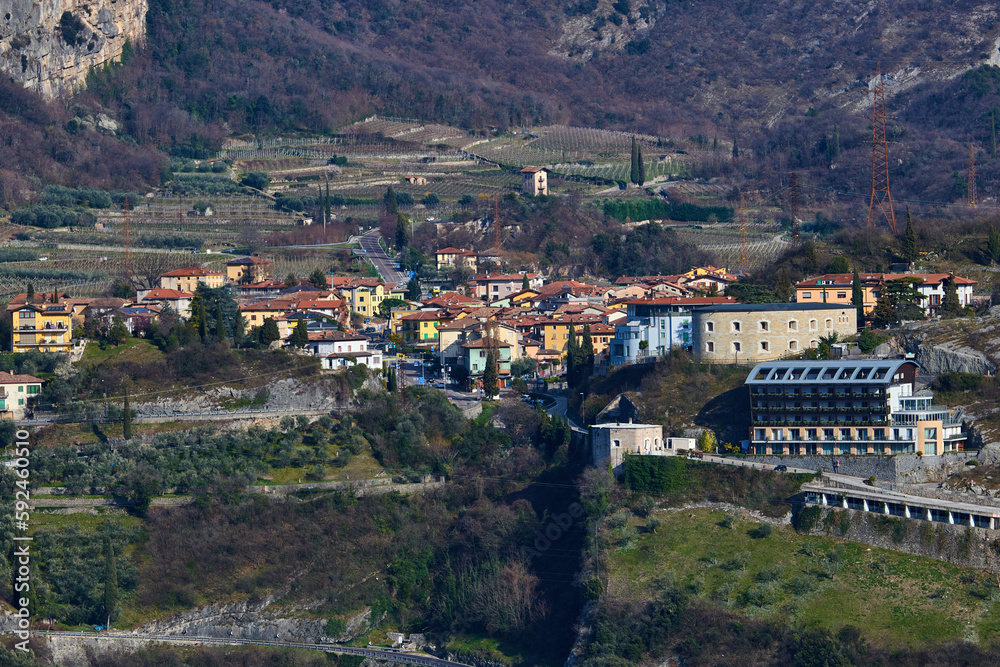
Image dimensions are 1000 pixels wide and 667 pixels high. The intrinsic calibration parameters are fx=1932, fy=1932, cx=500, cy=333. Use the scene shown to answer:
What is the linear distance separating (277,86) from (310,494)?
9984cm

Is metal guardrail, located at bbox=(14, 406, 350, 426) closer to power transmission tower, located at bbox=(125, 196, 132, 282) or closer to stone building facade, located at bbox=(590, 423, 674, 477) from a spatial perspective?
stone building facade, located at bbox=(590, 423, 674, 477)

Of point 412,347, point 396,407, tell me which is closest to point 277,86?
point 412,347

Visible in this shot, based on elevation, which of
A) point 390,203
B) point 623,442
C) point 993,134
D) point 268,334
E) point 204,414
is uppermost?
point 993,134

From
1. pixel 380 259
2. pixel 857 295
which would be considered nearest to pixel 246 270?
pixel 380 259

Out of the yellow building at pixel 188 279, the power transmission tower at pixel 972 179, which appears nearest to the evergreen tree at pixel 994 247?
the power transmission tower at pixel 972 179

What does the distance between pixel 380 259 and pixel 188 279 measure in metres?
16.7

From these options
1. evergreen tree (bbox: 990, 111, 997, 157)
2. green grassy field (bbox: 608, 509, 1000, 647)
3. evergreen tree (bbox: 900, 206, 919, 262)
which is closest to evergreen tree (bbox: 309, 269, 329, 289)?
evergreen tree (bbox: 900, 206, 919, 262)

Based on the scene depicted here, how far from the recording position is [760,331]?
6912 cm

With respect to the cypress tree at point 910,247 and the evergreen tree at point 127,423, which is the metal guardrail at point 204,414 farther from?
the cypress tree at point 910,247

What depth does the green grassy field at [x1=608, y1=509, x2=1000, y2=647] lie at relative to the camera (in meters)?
54.8

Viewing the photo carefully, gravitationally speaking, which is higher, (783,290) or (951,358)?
(783,290)

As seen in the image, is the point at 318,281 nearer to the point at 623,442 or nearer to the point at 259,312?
the point at 259,312

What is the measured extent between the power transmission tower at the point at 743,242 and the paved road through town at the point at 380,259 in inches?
738

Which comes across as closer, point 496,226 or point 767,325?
point 767,325
